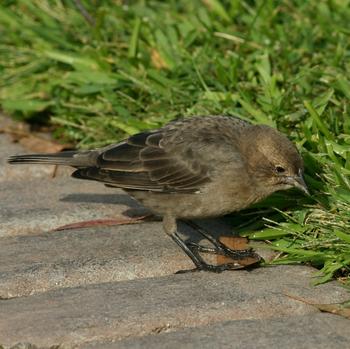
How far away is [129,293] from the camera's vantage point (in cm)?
459

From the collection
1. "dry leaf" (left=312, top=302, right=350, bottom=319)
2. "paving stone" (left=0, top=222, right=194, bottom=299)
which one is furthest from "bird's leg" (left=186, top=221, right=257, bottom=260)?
"dry leaf" (left=312, top=302, right=350, bottom=319)

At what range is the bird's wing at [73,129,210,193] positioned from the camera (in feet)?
18.9

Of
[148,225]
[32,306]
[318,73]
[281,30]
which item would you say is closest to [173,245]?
[148,225]

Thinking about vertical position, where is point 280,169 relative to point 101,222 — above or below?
above

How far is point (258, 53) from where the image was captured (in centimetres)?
719

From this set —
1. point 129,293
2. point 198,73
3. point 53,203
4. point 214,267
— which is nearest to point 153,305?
point 129,293

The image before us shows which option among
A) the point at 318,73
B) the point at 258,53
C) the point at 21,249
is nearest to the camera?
the point at 21,249

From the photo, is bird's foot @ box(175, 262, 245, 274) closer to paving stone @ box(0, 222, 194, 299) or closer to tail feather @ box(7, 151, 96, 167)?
paving stone @ box(0, 222, 194, 299)

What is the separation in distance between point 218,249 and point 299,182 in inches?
26.7

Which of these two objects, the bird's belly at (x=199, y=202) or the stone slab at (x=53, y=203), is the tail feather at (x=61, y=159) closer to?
the stone slab at (x=53, y=203)

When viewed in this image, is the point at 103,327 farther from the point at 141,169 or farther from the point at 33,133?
the point at 33,133

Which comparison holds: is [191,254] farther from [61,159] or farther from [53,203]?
[61,159]

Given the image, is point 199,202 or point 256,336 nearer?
point 256,336

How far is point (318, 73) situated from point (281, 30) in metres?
0.95
